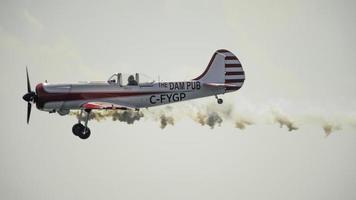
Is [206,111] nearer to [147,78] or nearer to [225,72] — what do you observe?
[225,72]

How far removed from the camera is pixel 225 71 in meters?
38.2

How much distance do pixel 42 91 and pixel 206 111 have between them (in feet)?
34.3

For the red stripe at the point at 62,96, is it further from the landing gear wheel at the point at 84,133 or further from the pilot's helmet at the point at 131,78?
the landing gear wheel at the point at 84,133

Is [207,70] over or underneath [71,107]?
over

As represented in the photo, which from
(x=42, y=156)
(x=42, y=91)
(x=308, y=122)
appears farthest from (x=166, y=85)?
(x=42, y=156)

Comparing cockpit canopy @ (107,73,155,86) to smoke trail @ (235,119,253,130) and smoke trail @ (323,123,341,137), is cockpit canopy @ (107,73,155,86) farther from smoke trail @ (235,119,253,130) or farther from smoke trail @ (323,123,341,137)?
smoke trail @ (323,123,341,137)

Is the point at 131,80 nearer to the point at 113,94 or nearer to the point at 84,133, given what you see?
the point at 113,94

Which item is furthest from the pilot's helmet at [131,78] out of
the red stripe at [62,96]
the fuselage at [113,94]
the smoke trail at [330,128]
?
the smoke trail at [330,128]

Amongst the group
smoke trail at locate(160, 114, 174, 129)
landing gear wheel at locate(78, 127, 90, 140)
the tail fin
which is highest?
the tail fin

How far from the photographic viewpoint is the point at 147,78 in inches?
1372

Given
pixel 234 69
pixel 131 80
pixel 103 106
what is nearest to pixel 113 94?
pixel 131 80

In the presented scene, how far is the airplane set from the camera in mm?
32938

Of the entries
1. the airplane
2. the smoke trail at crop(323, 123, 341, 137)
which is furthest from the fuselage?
the smoke trail at crop(323, 123, 341, 137)

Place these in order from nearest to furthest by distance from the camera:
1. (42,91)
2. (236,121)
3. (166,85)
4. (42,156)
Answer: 1. (42,91)
2. (166,85)
3. (236,121)
4. (42,156)
